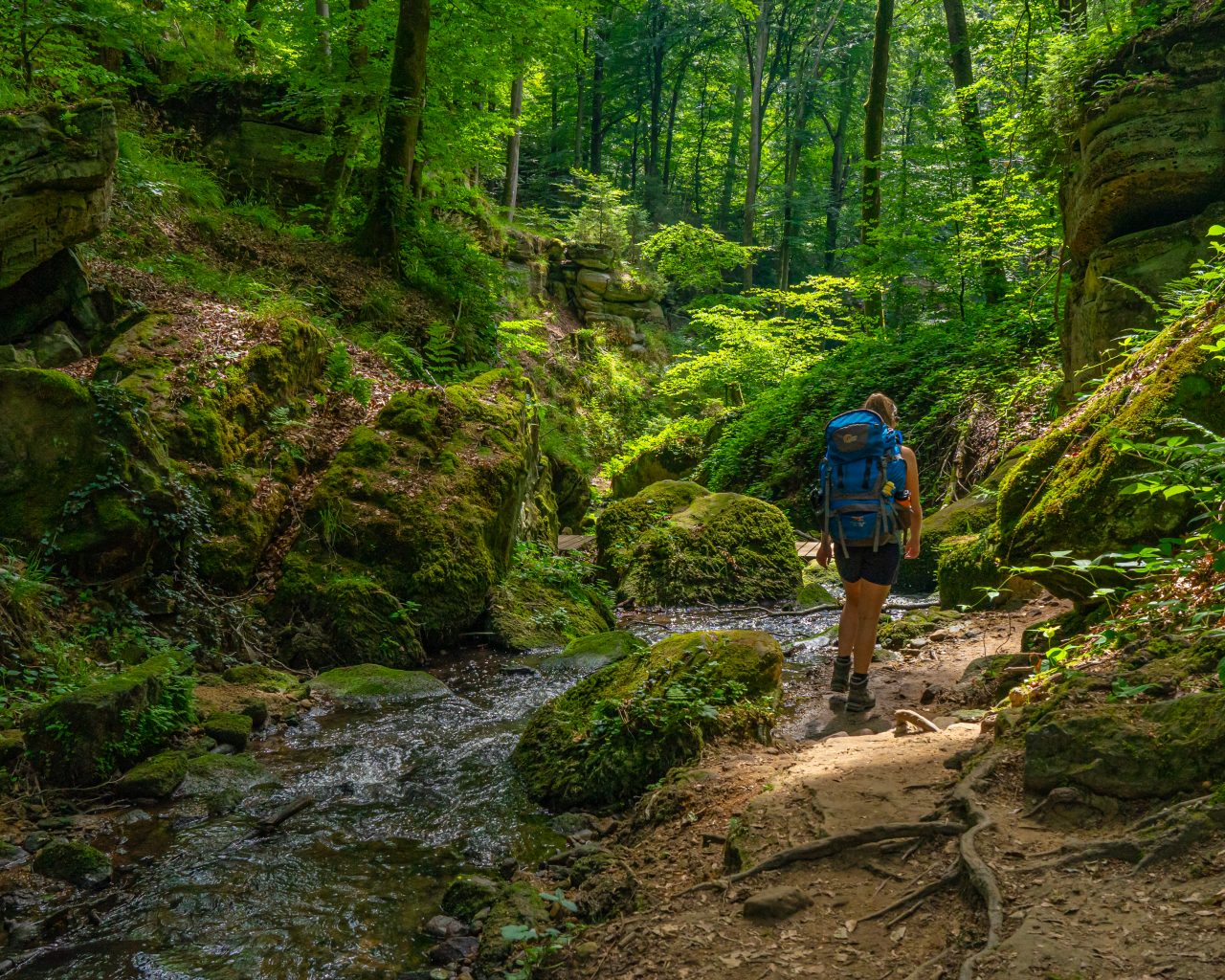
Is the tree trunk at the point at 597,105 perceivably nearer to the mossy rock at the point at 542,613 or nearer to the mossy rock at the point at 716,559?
the mossy rock at the point at 716,559

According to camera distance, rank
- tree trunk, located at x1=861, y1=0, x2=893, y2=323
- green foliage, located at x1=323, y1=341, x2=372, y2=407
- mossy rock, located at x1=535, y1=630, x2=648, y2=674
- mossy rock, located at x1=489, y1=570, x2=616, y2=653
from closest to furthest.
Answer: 1. mossy rock, located at x1=535, y1=630, x2=648, y2=674
2. mossy rock, located at x1=489, y1=570, x2=616, y2=653
3. green foliage, located at x1=323, y1=341, x2=372, y2=407
4. tree trunk, located at x1=861, y1=0, x2=893, y2=323

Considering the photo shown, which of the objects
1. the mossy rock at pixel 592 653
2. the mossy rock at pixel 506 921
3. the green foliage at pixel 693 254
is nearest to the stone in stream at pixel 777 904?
the mossy rock at pixel 506 921

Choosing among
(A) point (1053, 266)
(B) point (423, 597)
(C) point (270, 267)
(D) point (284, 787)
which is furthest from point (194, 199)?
(A) point (1053, 266)

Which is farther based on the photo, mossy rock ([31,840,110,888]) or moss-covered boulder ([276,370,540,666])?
moss-covered boulder ([276,370,540,666])

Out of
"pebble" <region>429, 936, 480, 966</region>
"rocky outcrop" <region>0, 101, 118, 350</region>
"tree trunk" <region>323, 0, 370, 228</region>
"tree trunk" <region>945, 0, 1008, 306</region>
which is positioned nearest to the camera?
"pebble" <region>429, 936, 480, 966</region>

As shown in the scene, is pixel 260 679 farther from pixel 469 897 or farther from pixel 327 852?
pixel 469 897

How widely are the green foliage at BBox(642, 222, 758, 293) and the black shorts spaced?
76.7 feet

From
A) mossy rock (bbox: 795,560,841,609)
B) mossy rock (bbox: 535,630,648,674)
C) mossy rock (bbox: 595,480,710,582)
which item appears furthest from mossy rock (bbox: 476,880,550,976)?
mossy rock (bbox: 595,480,710,582)

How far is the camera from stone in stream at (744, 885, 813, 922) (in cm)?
318

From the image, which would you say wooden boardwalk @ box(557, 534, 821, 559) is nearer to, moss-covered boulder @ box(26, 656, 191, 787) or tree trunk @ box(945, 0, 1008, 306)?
tree trunk @ box(945, 0, 1008, 306)

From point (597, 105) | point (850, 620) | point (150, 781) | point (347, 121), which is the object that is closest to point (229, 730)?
point (150, 781)

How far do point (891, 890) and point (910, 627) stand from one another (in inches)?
209

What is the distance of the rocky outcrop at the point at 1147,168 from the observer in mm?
8125

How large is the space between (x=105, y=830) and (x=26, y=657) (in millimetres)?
1839
